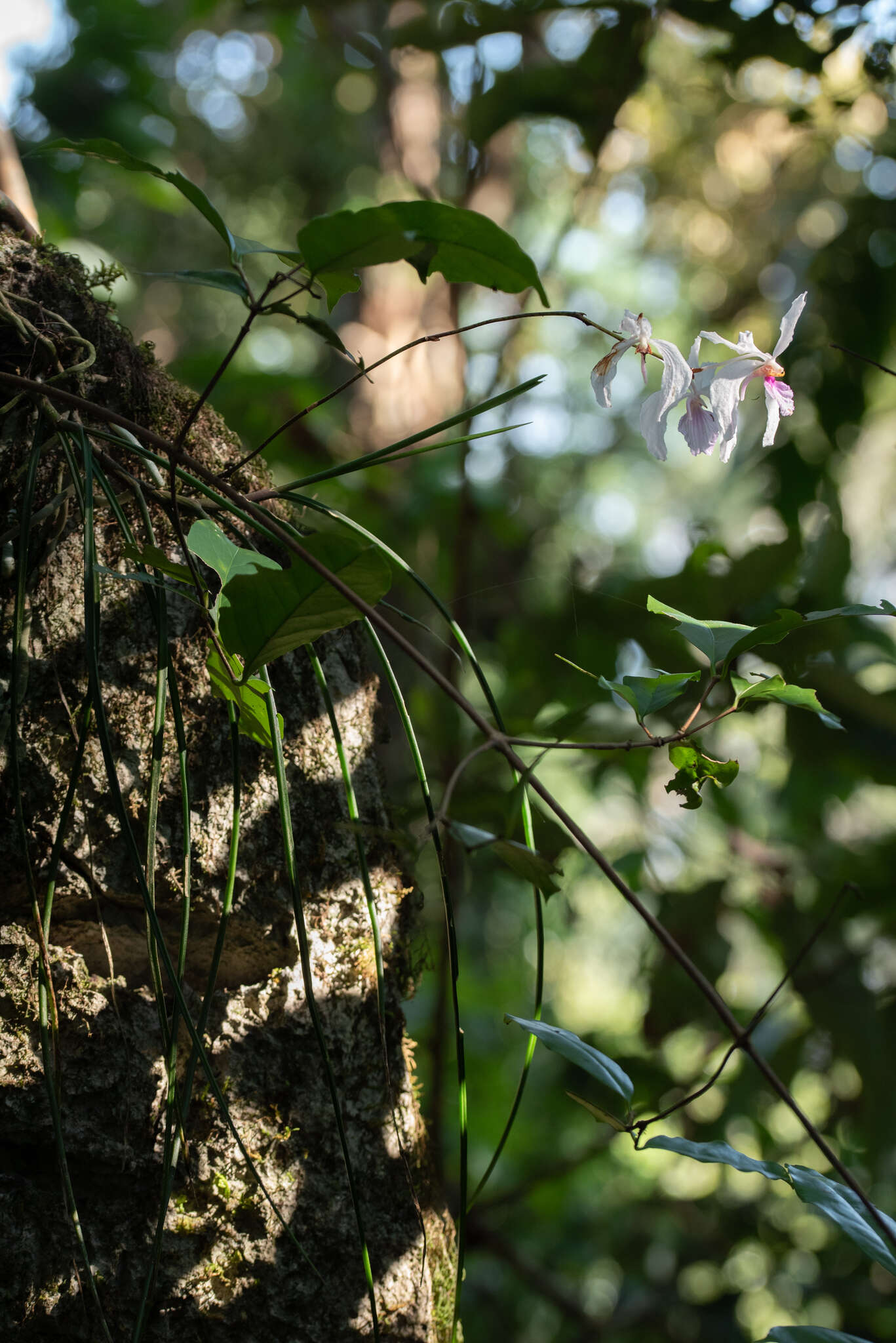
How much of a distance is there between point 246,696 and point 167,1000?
0.58 feet

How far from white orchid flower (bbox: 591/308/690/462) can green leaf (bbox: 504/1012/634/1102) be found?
12.2 inches

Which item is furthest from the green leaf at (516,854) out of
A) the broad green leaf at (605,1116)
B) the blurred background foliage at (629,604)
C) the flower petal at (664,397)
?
the flower petal at (664,397)

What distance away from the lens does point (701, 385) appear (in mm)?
486

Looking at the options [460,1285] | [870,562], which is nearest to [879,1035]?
[460,1285]

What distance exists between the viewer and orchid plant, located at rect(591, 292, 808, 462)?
1.44 ft

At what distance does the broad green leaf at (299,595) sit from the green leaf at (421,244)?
0.45 feet

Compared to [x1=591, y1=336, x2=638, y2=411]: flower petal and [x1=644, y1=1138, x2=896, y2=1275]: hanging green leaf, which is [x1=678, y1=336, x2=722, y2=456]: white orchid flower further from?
[x1=644, y1=1138, x2=896, y2=1275]: hanging green leaf

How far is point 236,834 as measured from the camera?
0.43 m

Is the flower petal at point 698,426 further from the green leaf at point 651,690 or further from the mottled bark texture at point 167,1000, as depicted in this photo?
the mottled bark texture at point 167,1000

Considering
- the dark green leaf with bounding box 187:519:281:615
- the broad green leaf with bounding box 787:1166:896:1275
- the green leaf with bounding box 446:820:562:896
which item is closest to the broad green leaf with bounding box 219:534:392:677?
the dark green leaf with bounding box 187:519:281:615

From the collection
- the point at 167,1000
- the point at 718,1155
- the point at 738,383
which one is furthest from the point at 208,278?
the point at 718,1155

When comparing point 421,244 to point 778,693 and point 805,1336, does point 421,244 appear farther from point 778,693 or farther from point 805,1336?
point 805,1336

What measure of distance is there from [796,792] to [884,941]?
11.9 inches

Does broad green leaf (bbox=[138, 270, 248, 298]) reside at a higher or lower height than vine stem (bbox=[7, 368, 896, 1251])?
higher
